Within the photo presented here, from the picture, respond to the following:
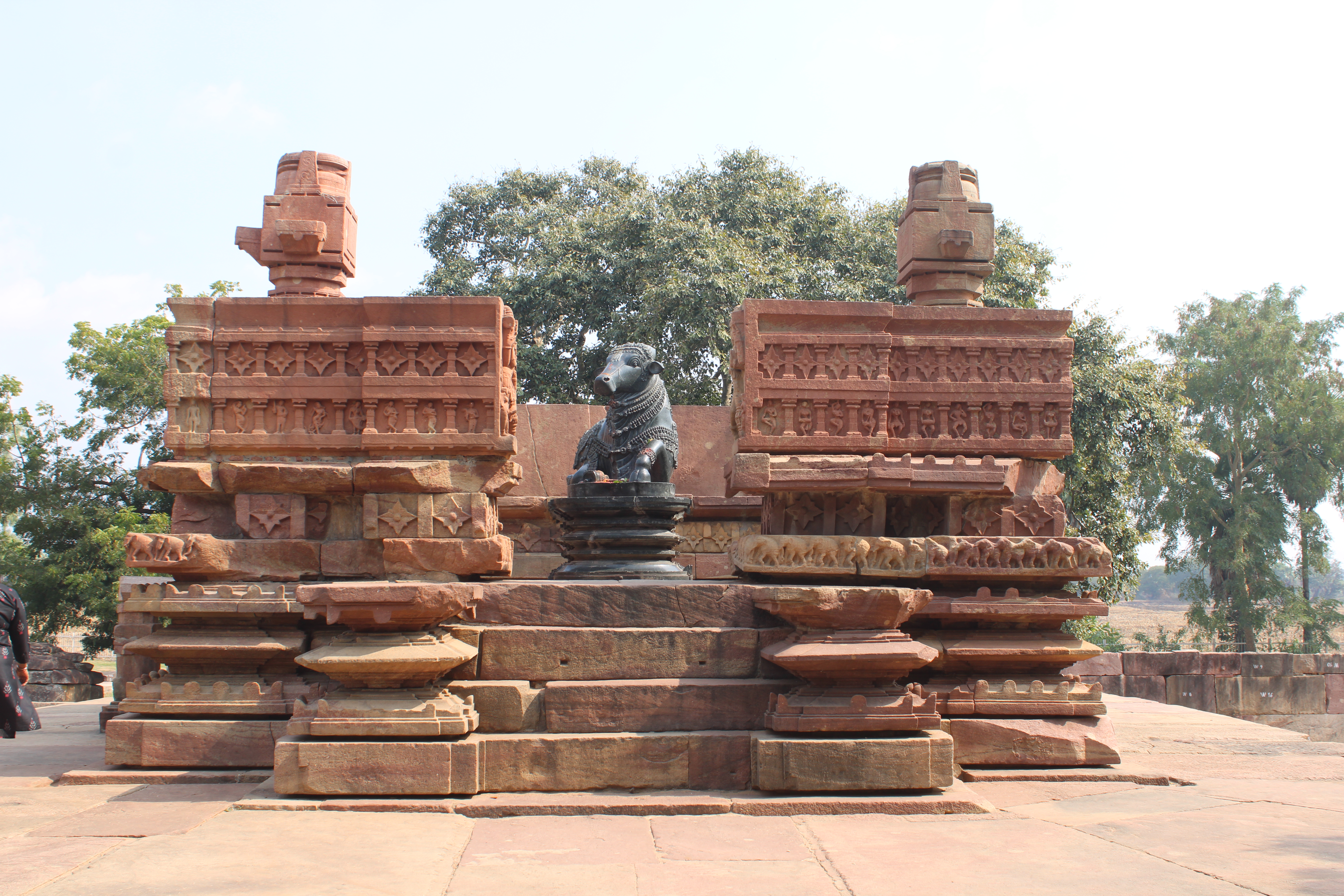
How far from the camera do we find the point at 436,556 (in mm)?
5711

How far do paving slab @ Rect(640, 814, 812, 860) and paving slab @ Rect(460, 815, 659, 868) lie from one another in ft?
0.27

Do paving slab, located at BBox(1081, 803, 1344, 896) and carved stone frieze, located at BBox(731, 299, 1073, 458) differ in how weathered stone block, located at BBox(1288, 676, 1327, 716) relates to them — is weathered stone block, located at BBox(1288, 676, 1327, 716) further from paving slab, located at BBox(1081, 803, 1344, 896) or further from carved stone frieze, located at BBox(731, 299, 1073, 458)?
paving slab, located at BBox(1081, 803, 1344, 896)

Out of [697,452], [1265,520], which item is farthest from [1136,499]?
[697,452]

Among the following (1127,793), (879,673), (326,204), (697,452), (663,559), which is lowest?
(1127,793)

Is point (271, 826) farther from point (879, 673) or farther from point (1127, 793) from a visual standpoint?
point (1127, 793)

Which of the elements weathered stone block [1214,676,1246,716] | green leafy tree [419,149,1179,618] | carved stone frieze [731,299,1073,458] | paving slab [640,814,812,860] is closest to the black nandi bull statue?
carved stone frieze [731,299,1073,458]

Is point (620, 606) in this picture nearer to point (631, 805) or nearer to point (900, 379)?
point (631, 805)

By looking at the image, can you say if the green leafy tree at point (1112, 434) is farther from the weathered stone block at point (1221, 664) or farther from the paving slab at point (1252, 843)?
the paving slab at point (1252, 843)

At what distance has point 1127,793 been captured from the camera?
5.36 m

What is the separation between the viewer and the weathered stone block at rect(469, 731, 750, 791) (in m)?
5.16

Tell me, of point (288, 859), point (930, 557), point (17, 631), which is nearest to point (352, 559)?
point (288, 859)

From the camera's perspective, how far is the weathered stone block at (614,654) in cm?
558

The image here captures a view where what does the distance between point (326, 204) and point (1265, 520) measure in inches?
1228

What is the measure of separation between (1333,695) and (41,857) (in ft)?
66.5
